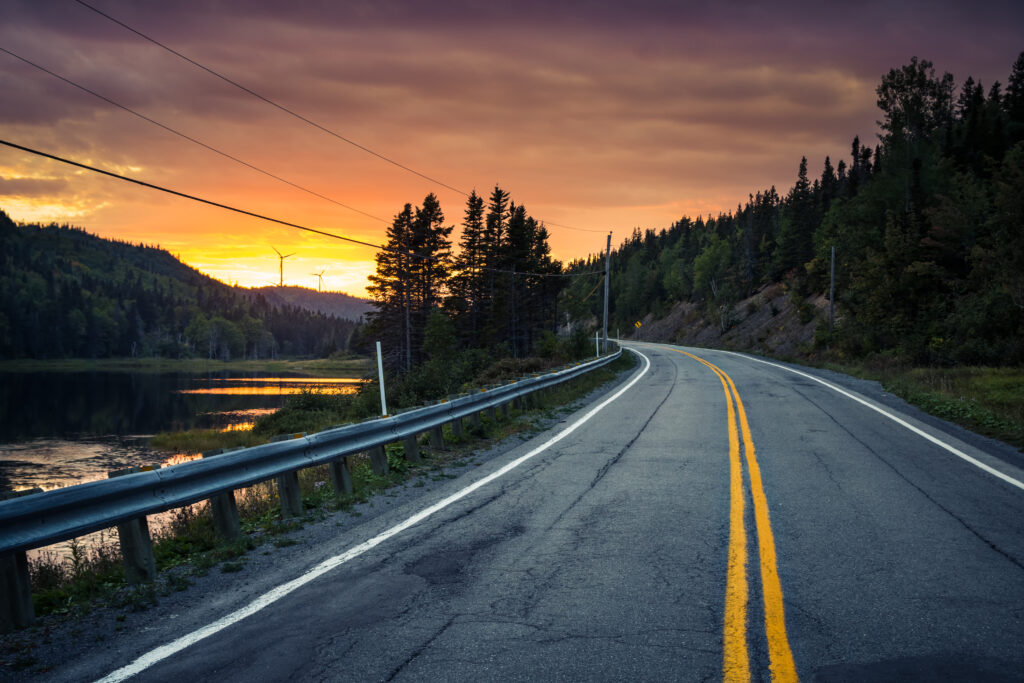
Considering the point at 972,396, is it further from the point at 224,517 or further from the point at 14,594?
the point at 14,594

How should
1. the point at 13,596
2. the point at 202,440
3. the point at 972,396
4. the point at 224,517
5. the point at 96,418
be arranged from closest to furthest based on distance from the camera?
the point at 13,596, the point at 224,517, the point at 972,396, the point at 202,440, the point at 96,418

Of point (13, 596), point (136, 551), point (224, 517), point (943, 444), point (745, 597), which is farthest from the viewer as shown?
point (943, 444)

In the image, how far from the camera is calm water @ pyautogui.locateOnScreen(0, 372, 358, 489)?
34969mm

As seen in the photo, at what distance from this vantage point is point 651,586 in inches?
171

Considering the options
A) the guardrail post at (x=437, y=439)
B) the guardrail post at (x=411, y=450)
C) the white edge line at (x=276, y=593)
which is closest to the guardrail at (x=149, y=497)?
the guardrail post at (x=411, y=450)

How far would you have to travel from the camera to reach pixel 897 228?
Result: 35.5m

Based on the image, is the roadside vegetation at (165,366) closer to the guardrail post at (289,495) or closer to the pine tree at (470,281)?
the pine tree at (470,281)

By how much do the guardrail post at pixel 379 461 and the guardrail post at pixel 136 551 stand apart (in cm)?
340

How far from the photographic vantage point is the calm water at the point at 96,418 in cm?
3497

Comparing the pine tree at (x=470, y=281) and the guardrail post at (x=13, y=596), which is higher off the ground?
the pine tree at (x=470, y=281)

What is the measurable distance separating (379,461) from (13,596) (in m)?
4.46

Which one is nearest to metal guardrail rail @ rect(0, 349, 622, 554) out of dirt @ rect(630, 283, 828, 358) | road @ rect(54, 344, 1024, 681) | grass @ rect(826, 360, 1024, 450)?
road @ rect(54, 344, 1024, 681)

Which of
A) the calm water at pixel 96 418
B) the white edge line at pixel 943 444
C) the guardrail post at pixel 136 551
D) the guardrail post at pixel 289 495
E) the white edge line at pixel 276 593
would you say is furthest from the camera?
the calm water at pixel 96 418

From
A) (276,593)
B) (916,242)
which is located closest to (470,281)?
(916,242)
